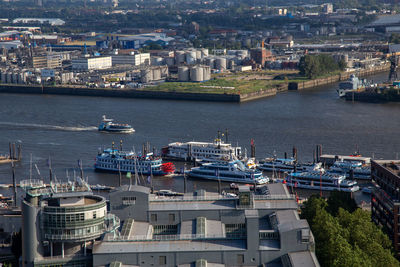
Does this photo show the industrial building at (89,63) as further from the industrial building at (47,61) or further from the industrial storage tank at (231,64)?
the industrial storage tank at (231,64)

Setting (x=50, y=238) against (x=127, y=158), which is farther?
(x=127, y=158)

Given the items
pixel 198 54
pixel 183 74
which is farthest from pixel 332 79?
pixel 198 54

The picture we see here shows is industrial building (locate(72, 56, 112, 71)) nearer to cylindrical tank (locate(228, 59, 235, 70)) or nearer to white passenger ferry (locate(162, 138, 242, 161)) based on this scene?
cylindrical tank (locate(228, 59, 235, 70))

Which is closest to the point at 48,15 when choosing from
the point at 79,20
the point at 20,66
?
the point at 79,20

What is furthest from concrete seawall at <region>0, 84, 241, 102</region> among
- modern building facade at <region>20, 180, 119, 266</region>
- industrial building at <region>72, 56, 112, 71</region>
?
modern building facade at <region>20, 180, 119, 266</region>

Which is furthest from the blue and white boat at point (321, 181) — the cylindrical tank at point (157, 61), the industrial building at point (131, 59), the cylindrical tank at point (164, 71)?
the industrial building at point (131, 59)

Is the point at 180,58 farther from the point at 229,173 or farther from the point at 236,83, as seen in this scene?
the point at 229,173

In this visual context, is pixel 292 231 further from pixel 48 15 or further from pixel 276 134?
pixel 48 15
